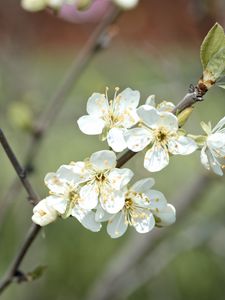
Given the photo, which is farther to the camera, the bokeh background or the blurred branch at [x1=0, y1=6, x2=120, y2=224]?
the bokeh background

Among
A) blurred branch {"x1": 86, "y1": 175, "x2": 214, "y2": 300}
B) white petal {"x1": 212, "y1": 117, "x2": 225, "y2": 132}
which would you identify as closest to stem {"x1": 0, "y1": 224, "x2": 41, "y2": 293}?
white petal {"x1": 212, "y1": 117, "x2": 225, "y2": 132}

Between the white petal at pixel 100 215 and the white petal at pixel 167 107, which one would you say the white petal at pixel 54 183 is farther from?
the white petal at pixel 167 107

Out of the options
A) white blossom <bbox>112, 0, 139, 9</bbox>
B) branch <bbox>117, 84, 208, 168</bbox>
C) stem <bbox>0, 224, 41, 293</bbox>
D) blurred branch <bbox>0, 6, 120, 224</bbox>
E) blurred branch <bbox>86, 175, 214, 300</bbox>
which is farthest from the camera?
blurred branch <bbox>86, 175, 214, 300</bbox>

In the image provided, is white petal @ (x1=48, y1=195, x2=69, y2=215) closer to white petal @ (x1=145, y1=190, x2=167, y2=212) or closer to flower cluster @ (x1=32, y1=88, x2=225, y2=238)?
flower cluster @ (x1=32, y1=88, x2=225, y2=238)

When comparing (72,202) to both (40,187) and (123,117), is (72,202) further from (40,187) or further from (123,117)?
(40,187)

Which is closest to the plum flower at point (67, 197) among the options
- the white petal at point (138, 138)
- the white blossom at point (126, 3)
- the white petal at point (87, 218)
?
the white petal at point (87, 218)

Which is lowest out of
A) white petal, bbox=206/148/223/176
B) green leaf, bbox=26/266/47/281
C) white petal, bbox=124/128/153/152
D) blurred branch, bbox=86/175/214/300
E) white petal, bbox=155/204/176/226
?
→ blurred branch, bbox=86/175/214/300
